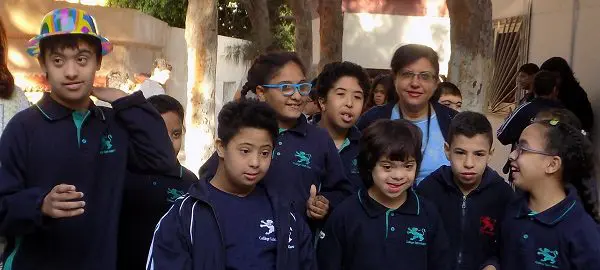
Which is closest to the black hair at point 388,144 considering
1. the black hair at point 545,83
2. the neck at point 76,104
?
the neck at point 76,104

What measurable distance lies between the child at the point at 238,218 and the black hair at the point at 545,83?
4191 mm

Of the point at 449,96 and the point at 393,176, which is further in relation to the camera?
the point at 449,96

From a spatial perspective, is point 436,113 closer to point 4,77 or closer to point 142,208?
point 142,208

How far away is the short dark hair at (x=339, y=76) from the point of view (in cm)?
337

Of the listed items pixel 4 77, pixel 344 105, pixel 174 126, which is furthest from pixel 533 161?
pixel 4 77

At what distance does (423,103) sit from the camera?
3.42 m

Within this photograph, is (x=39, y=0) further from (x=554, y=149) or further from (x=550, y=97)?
(x=554, y=149)

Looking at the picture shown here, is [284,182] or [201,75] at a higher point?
[201,75]

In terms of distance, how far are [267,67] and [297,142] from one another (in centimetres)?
37

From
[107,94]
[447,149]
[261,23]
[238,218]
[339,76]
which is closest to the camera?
[238,218]

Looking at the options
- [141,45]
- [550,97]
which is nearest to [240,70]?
[141,45]

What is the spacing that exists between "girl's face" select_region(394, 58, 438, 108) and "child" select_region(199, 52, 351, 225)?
1.82 ft

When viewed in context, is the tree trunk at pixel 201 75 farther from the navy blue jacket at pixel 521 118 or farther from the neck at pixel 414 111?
the neck at pixel 414 111

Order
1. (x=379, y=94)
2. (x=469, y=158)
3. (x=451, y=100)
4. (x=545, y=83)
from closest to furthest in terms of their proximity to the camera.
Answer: (x=469, y=158) → (x=451, y=100) → (x=379, y=94) → (x=545, y=83)
